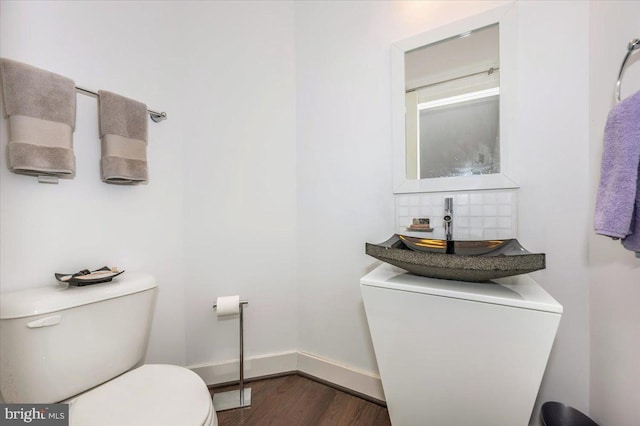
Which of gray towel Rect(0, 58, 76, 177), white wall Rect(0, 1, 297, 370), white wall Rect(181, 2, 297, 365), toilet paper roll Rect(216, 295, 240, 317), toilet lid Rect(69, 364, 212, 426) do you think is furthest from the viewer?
white wall Rect(181, 2, 297, 365)

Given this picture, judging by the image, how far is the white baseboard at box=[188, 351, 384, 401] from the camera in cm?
138

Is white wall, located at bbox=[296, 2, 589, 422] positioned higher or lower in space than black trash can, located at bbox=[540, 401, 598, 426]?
higher

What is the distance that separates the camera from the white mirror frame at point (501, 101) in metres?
1.07

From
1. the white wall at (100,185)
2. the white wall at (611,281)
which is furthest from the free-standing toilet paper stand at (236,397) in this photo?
the white wall at (611,281)

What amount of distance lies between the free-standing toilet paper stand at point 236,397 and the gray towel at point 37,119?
90 centimetres

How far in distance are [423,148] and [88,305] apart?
1.56 meters

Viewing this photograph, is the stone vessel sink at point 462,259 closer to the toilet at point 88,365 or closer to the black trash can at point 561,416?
the black trash can at point 561,416

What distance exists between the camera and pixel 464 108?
46.2 inches

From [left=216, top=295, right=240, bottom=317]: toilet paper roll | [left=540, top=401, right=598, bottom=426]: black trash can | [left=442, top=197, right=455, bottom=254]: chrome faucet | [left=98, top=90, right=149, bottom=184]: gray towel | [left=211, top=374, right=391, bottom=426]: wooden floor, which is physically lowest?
[left=211, top=374, right=391, bottom=426]: wooden floor

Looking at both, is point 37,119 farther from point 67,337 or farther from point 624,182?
point 624,182

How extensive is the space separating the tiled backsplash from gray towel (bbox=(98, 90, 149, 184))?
1.29m

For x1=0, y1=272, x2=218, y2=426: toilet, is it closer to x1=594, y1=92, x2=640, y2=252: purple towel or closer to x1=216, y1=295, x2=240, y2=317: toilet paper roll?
x1=216, y1=295, x2=240, y2=317: toilet paper roll

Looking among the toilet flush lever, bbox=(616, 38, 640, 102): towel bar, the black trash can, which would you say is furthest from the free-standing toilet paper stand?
bbox=(616, 38, 640, 102): towel bar

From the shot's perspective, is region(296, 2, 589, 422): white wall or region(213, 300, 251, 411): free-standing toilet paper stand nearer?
region(296, 2, 589, 422): white wall
